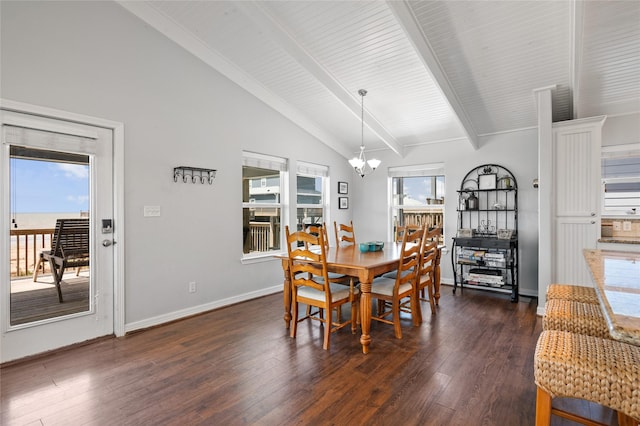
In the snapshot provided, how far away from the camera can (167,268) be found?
3559 millimetres

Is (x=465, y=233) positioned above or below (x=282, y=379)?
above

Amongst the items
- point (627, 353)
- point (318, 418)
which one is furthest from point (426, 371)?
point (627, 353)

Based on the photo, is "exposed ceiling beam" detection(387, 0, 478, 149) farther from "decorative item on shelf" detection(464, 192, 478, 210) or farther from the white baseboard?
the white baseboard

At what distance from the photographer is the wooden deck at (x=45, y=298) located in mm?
2676

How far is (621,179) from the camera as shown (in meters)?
4.01

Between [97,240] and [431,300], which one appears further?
[431,300]

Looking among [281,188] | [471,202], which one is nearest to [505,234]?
[471,202]

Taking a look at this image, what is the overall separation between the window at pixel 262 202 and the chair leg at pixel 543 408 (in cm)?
369

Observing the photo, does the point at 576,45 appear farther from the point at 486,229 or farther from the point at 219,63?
the point at 219,63

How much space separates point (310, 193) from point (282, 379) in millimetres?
3677

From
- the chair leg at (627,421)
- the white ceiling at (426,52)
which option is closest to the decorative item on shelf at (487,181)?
the white ceiling at (426,52)

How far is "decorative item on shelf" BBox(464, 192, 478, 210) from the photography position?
16.3ft

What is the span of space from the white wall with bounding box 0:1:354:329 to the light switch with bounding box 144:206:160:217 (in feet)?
0.16

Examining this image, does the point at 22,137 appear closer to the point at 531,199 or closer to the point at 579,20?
the point at 579,20
